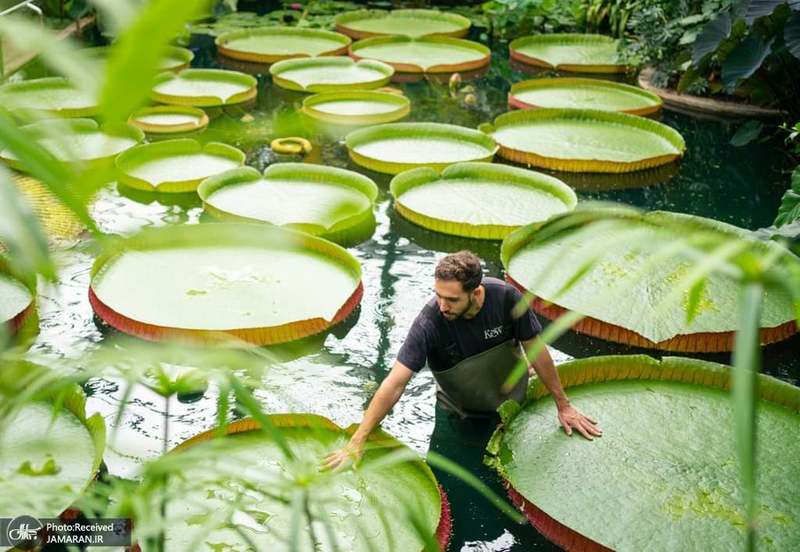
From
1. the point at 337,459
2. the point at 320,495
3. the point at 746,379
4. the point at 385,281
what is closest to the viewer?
the point at 746,379

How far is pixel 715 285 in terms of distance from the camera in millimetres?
4793

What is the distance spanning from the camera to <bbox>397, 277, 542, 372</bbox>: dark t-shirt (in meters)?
3.35

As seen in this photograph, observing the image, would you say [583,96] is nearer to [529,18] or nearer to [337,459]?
[529,18]

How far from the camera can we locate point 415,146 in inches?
274

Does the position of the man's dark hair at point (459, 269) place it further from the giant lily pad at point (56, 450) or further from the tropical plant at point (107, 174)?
the tropical plant at point (107, 174)

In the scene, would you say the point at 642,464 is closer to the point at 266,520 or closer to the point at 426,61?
the point at 266,520

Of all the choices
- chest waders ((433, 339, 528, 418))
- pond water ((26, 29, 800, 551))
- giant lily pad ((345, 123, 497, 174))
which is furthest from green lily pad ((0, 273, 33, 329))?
giant lily pad ((345, 123, 497, 174))

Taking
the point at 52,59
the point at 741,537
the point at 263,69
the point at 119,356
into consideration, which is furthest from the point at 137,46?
the point at 263,69

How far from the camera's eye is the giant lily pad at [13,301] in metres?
4.18

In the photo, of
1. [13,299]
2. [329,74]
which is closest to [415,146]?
[329,74]

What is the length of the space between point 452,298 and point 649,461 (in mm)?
1021

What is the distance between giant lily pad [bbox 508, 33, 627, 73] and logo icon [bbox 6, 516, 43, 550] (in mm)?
7410

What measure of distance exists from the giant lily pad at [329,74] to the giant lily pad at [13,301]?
429 centimetres

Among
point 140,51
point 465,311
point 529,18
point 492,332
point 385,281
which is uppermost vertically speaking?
point 140,51
